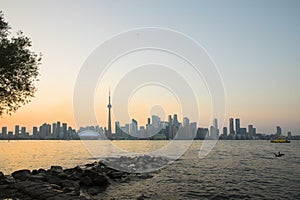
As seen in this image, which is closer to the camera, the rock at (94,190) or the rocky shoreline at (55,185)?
the rocky shoreline at (55,185)

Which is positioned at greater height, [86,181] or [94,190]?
[86,181]

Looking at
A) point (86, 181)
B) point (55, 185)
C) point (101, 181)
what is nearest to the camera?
point (55, 185)

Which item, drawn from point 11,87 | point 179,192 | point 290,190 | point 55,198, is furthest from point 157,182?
point 11,87

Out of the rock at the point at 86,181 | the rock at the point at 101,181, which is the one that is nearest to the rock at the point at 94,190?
the rock at the point at 86,181

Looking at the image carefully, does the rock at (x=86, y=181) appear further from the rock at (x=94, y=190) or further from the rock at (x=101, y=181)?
the rock at (x=94, y=190)

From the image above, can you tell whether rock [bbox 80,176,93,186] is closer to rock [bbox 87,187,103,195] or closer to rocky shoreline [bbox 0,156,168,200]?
rocky shoreline [bbox 0,156,168,200]

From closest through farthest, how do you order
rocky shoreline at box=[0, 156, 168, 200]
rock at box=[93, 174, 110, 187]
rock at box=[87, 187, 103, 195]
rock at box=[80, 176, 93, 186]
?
rocky shoreline at box=[0, 156, 168, 200], rock at box=[87, 187, 103, 195], rock at box=[80, 176, 93, 186], rock at box=[93, 174, 110, 187]

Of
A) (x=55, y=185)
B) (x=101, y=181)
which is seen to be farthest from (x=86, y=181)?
(x=55, y=185)

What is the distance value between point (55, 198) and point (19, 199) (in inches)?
94.5

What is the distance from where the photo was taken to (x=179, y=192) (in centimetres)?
2797

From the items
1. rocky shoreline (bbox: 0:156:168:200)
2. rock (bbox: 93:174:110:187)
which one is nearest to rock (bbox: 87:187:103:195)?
rocky shoreline (bbox: 0:156:168:200)

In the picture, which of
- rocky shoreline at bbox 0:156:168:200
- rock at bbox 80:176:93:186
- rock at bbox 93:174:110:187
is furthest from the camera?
rock at bbox 93:174:110:187

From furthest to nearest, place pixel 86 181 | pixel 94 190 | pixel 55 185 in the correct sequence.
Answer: pixel 86 181 < pixel 94 190 < pixel 55 185

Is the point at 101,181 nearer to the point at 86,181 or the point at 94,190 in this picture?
Answer: the point at 86,181
